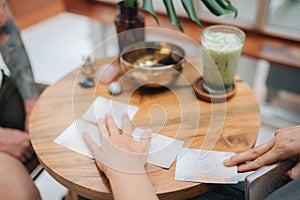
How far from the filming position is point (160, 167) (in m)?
0.92

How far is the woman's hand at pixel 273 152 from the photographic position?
803 millimetres

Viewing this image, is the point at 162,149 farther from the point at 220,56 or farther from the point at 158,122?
the point at 220,56

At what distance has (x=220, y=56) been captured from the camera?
111cm

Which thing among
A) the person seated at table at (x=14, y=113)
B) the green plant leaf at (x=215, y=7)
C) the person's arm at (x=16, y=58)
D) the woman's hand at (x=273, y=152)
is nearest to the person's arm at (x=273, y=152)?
the woman's hand at (x=273, y=152)

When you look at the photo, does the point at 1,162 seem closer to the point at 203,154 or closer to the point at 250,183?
the point at 203,154

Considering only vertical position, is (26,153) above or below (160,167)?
below

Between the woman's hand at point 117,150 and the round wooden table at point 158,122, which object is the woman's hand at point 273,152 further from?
the woman's hand at point 117,150

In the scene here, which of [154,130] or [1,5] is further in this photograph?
[1,5]

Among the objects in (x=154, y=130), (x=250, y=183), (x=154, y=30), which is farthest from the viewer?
(x=154, y=30)

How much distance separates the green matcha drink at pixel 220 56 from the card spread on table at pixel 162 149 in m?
0.30

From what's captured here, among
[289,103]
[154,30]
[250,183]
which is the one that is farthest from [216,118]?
[289,103]

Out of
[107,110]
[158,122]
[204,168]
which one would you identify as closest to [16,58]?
[107,110]

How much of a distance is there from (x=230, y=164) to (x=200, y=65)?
0.60 metres

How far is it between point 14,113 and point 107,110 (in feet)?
1.62
